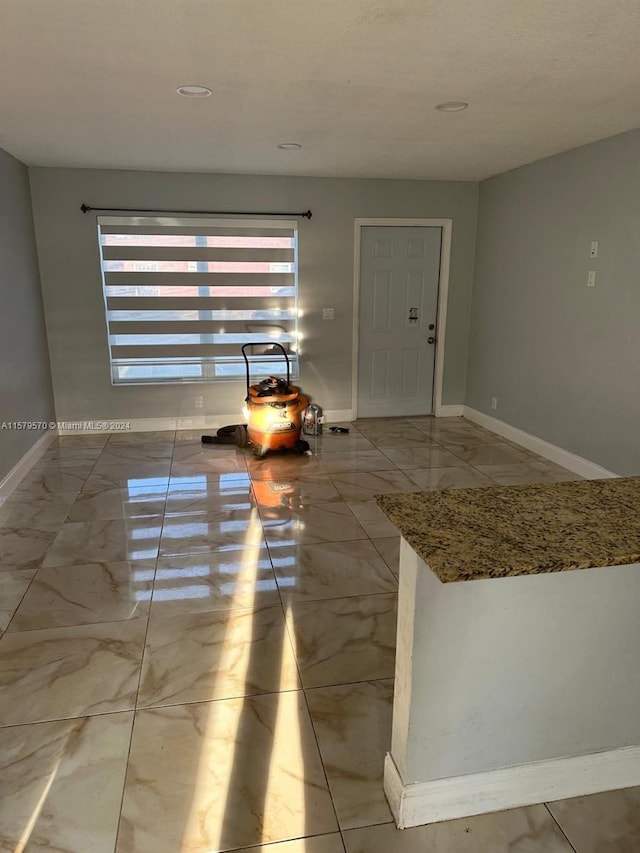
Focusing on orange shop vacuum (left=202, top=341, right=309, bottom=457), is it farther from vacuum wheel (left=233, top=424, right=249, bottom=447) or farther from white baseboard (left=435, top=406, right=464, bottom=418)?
white baseboard (left=435, top=406, right=464, bottom=418)

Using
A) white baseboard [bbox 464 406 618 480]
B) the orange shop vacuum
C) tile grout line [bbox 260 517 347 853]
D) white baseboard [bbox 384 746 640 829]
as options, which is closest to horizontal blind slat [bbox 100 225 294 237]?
the orange shop vacuum

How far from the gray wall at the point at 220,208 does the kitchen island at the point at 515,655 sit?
4369mm

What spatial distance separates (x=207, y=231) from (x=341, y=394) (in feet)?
6.88

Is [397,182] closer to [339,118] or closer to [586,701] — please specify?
[339,118]

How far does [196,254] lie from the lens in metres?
5.45

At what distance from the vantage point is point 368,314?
593 cm

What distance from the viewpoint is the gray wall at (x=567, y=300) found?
3898 mm

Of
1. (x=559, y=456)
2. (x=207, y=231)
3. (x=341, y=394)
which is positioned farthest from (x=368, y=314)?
(x=559, y=456)

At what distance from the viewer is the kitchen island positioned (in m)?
1.41

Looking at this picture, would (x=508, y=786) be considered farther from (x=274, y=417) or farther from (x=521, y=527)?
(x=274, y=417)

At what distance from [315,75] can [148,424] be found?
12.5 ft

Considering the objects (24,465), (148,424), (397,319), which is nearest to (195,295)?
(148,424)

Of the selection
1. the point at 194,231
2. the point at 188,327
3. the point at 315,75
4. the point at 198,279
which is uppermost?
the point at 315,75

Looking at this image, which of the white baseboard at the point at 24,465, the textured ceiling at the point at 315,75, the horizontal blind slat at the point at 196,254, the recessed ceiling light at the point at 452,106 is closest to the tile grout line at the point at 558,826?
the textured ceiling at the point at 315,75
